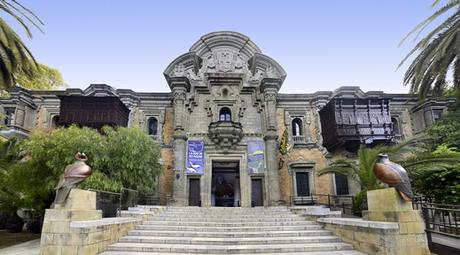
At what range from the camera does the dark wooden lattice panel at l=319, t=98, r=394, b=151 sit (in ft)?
55.4

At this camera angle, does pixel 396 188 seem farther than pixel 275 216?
No

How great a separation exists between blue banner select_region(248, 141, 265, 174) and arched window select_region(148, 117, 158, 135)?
659cm

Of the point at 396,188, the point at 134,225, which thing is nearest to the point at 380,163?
the point at 396,188

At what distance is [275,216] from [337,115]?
9.42 meters

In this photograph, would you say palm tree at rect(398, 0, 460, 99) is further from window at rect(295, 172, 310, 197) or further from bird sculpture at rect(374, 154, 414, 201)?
window at rect(295, 172, 310, 197)

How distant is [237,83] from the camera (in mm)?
19000

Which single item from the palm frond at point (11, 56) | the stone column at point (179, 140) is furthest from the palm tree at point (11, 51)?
the stone column at point (179, 140)

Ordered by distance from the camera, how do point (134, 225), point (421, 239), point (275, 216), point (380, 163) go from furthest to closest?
point (275, 216)
point (134, 225)
point (380, 163)
point (421, 239)

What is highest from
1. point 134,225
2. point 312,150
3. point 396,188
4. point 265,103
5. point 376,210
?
point 265,103

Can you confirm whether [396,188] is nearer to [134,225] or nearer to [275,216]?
[275,216]

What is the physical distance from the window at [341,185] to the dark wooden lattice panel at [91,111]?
14.3 metres

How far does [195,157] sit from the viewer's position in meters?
17.0

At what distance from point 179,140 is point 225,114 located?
383cm

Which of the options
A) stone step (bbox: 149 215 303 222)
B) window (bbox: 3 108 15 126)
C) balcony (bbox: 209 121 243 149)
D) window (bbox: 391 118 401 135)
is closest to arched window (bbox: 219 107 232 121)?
balcony (bbox: 209 121 243 149)
